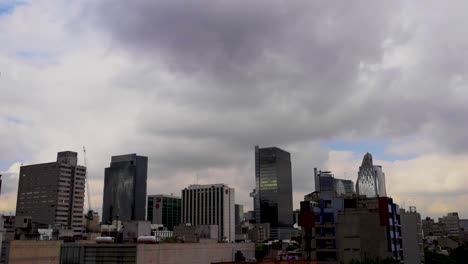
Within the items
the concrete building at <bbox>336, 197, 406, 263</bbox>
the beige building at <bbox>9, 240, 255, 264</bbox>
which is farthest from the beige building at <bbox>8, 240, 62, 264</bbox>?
the concrete building at <bbox>336, 197, 406, 263</bbox>

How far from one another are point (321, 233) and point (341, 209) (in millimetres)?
10626

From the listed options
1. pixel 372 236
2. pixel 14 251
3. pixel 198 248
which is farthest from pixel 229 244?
pixel 14 251

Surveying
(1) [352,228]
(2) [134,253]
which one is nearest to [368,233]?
(1) [352,228]

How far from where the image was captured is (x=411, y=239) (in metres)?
186

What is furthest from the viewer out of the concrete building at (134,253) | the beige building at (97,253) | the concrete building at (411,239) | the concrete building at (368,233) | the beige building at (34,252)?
the concrete building at (411,239)

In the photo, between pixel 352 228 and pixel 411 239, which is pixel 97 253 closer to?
pixel 352 228

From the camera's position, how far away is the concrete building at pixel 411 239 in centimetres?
18075

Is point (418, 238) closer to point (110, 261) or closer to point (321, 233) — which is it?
point (321, 233)

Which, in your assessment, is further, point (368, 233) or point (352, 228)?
point (352, 228)

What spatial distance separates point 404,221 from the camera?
189 meters

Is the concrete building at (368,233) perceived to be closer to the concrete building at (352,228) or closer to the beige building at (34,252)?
the concrete building at (352,228)

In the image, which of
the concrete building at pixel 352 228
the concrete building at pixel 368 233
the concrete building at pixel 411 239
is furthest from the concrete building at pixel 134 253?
the concrete building at pixel 411 239

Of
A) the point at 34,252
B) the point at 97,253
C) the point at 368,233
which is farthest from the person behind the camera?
the point at 368,233

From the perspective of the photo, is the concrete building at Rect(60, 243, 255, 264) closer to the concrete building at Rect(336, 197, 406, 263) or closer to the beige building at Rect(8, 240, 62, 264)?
the beige building at Rect(8, 240, 62, 264)
